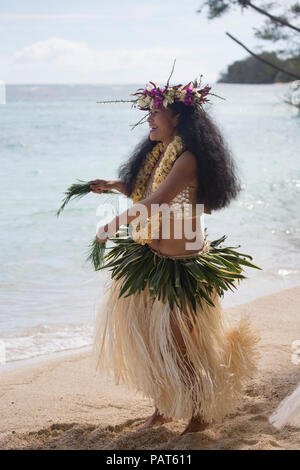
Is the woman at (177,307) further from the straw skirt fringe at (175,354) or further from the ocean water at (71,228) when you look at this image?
the ocean water at (71,228)

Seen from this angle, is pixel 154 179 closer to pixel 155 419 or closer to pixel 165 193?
pixel 165 193

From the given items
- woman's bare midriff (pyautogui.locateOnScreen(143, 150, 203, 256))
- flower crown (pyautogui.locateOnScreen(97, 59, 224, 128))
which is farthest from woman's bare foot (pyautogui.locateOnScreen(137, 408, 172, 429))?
flower crown (pyautogui.locateOnScreen(97, 59, 224, 128))

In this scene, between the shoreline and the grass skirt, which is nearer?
the grass skirt

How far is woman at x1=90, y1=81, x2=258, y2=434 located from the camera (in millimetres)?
2670

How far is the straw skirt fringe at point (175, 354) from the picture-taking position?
105 inches

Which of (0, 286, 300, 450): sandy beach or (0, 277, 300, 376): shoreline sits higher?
(0, 277, 300, 376): shoreline

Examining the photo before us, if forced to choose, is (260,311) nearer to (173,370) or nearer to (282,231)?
(173,370)

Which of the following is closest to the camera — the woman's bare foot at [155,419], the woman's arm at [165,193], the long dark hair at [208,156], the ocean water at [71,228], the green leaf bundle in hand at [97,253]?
the woman's arm at [165,193]

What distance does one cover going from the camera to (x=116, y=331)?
2.83 m

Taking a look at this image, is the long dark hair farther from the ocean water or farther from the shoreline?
the shoreline

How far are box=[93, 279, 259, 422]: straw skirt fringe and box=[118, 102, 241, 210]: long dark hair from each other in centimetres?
52

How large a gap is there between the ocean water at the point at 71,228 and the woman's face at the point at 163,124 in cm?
24

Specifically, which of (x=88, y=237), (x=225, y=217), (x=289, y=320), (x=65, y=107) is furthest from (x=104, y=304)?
(x=65, y=107)

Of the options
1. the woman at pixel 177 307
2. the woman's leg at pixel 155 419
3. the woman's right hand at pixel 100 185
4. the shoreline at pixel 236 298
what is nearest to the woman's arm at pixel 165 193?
the woman at pixel 177 307
